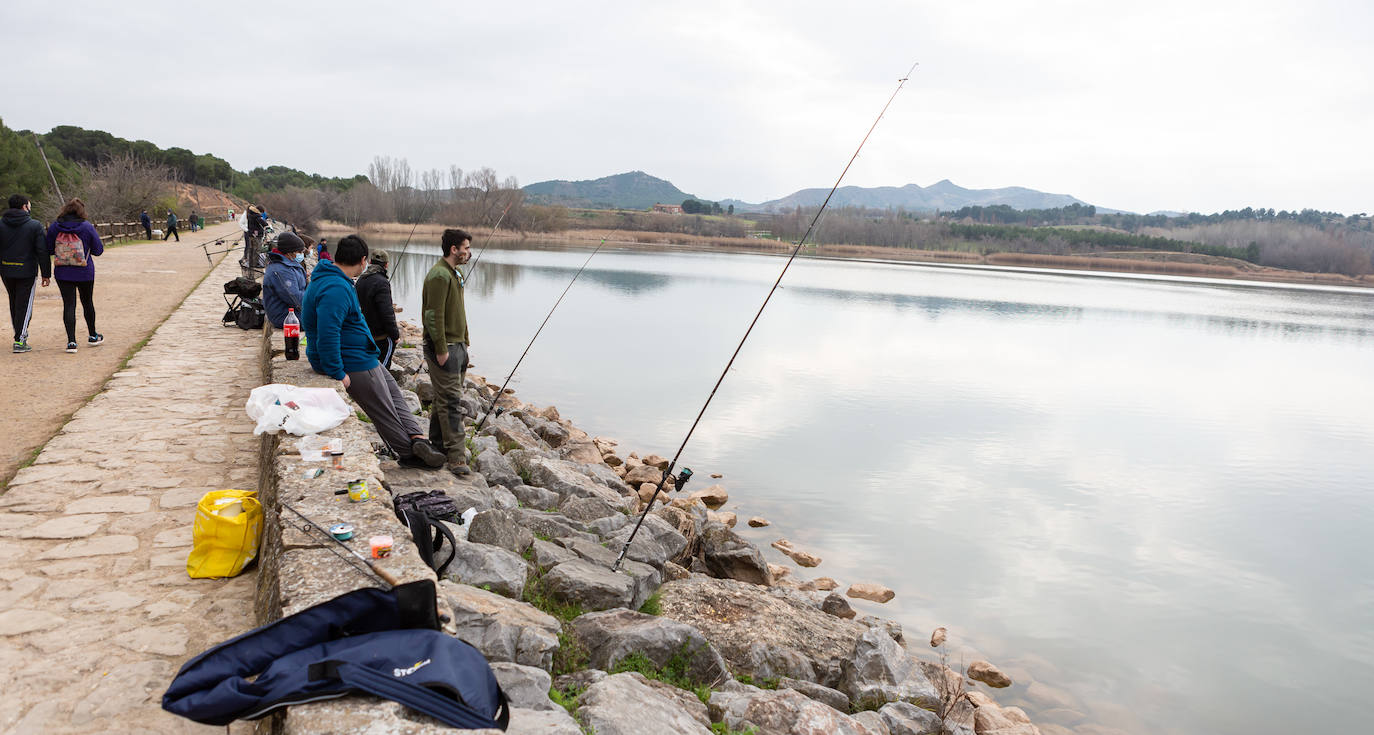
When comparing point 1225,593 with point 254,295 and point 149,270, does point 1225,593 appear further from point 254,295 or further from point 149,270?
point 149,270

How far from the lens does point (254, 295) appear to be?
10562 mm

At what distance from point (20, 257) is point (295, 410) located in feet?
20.1

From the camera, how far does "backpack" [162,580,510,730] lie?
2154mm

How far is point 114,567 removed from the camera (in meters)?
3.74

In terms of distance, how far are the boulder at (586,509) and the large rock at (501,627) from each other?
2317 mm

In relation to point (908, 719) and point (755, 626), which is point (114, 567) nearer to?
point (755, 626)

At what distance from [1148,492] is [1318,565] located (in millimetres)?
2254

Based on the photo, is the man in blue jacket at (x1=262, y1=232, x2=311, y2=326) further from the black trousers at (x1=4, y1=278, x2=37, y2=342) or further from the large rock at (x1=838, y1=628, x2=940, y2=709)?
the large rock at (x1=838, y1=628, x2=940, y2=709)

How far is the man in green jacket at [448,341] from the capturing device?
18.6ft

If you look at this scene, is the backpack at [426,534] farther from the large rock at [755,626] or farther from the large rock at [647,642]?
the large rock at [755,626]

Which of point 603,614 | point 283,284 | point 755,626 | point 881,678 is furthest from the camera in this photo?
point 283,284

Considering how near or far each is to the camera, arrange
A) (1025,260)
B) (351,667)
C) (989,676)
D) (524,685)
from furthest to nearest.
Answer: (1025,260), (989,676), (524,685), (351,667)

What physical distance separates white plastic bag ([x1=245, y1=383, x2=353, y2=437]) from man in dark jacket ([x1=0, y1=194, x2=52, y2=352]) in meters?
5.69

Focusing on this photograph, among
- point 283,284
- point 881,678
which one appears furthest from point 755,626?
point 283,284
